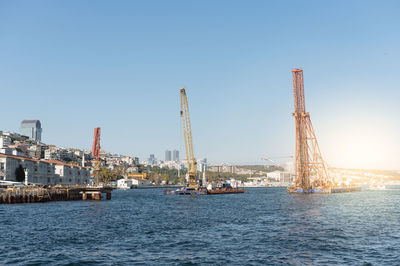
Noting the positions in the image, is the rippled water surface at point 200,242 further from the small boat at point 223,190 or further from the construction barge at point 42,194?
the small boat at point 223,190

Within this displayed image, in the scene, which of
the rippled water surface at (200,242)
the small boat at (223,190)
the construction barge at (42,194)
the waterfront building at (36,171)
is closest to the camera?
the rippled water surface at (200,242)

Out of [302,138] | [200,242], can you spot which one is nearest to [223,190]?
[302,138]

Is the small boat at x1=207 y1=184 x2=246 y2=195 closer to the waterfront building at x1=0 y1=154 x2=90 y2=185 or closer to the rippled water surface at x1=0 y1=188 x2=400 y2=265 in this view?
the waterfront building at x1=0 y1=154 x2=90 y2=185

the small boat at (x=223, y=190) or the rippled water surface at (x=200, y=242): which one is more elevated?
the rippled water surface at (x=200, y=242)

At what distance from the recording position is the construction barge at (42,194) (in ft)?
287

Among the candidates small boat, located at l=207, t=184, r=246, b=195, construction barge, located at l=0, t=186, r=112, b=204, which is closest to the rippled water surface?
construction barge, located at l=0, t=186, r=112, b=204

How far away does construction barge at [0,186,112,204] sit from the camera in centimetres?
8762

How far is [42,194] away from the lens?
96.3m

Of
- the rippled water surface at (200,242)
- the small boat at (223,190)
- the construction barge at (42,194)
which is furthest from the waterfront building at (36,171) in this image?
the rippled water surface at (200,242)

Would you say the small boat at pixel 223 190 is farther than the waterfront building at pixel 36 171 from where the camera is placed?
Yes

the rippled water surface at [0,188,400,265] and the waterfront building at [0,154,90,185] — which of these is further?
the waterfront building at [0,154,90,185]

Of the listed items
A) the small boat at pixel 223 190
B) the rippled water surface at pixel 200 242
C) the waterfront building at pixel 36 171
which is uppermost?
the waterfront building at pixel 36 171

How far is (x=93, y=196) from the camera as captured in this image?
361 ft

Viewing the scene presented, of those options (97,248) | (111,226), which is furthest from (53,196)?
(97,248)
